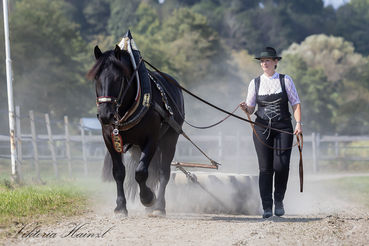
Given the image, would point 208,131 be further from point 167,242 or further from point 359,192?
point 167,242

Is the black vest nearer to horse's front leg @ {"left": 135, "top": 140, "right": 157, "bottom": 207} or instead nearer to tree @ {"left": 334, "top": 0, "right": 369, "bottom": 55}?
horse's front leg @ {"left": 135, "top": 140, "right": 157, "bottom": 207}

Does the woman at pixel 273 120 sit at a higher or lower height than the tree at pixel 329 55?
lower

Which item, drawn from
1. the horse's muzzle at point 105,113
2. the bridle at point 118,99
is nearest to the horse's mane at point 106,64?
the bridle at point 118,99

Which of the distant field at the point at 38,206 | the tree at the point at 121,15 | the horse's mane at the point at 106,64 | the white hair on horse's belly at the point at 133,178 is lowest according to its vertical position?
the distant field at the point at 38,206

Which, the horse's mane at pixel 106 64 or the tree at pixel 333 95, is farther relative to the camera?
the tree at pixel 333 95

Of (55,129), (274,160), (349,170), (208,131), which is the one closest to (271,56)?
(274,160)

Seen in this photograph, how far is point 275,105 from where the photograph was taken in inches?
319

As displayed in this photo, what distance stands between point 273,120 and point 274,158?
0.49m

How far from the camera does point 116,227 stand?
680 cm

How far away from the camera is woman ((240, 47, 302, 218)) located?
8070 millimetres

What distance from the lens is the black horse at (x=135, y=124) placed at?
7285 millimetres

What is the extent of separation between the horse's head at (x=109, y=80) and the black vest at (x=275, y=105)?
1.71 m

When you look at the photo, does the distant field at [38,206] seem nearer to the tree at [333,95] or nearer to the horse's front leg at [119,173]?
the horse's front leg at [119,173]

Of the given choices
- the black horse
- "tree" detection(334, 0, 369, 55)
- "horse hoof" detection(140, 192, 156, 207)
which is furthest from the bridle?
"tree" detection(334, 0, 369, 55)
